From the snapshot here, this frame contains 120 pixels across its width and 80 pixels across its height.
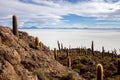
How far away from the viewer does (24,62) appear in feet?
71.3

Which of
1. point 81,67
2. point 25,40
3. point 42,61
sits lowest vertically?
point 81,67

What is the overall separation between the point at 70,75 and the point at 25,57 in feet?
13.1

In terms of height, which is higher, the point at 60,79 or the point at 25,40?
the point at 25,40

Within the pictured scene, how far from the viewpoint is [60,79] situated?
22812 millimetres

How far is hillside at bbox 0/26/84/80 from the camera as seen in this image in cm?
1916

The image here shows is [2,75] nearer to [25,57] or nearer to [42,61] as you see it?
[25,57]


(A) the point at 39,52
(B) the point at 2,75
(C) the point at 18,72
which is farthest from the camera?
(A) the point at 39,52

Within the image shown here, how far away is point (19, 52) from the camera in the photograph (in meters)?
22.0

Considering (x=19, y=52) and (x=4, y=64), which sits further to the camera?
(x=19, y=52)

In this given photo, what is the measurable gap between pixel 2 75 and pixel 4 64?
3.43ft

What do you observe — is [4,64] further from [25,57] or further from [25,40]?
[25,40]

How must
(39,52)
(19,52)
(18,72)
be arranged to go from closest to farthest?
(18,72), (19,52), (39,52)

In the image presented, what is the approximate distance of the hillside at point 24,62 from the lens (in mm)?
19156

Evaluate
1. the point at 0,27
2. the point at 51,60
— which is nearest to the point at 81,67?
the point at 51,60
